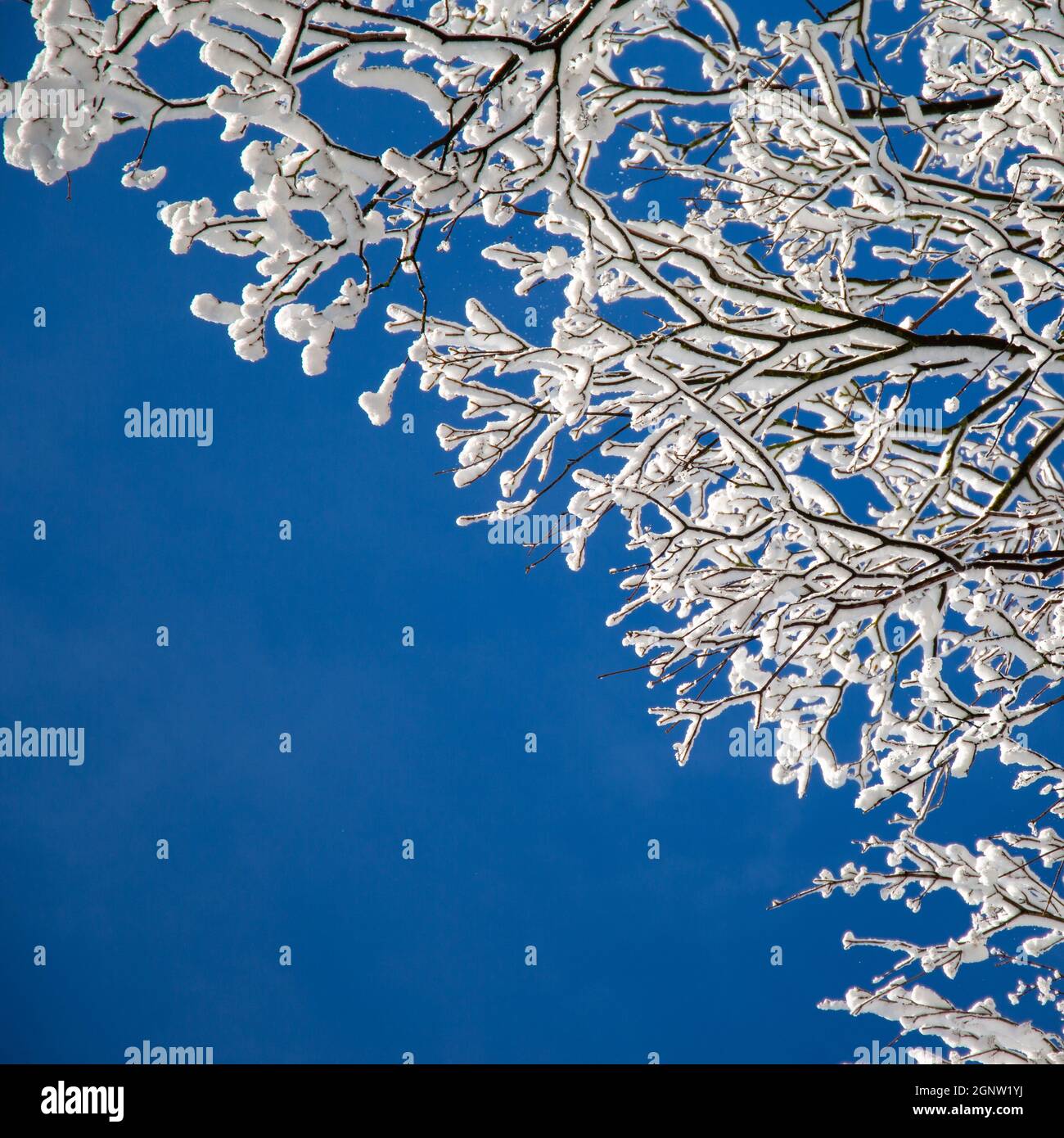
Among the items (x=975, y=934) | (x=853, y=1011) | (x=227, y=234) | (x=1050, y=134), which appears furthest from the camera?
(x=853, y=1011)

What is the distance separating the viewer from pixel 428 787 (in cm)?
1318

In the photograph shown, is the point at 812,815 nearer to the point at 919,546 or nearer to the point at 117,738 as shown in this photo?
the point at 117,738

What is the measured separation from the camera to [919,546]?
2.74m

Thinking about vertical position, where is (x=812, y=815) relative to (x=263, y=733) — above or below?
below

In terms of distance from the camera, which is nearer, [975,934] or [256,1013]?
[975,934]

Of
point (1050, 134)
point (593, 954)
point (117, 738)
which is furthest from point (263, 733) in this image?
point (1050, 134)

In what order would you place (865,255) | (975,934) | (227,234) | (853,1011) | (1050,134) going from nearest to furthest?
(227,234) < (1050,134) < (975,934) < (853,1011) < (865,255)

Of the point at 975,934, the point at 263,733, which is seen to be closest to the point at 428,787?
the point at 263,733

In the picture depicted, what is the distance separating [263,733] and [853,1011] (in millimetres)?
10943

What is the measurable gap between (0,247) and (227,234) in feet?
44.3

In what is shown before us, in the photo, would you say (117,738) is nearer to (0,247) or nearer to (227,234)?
(0,247)
